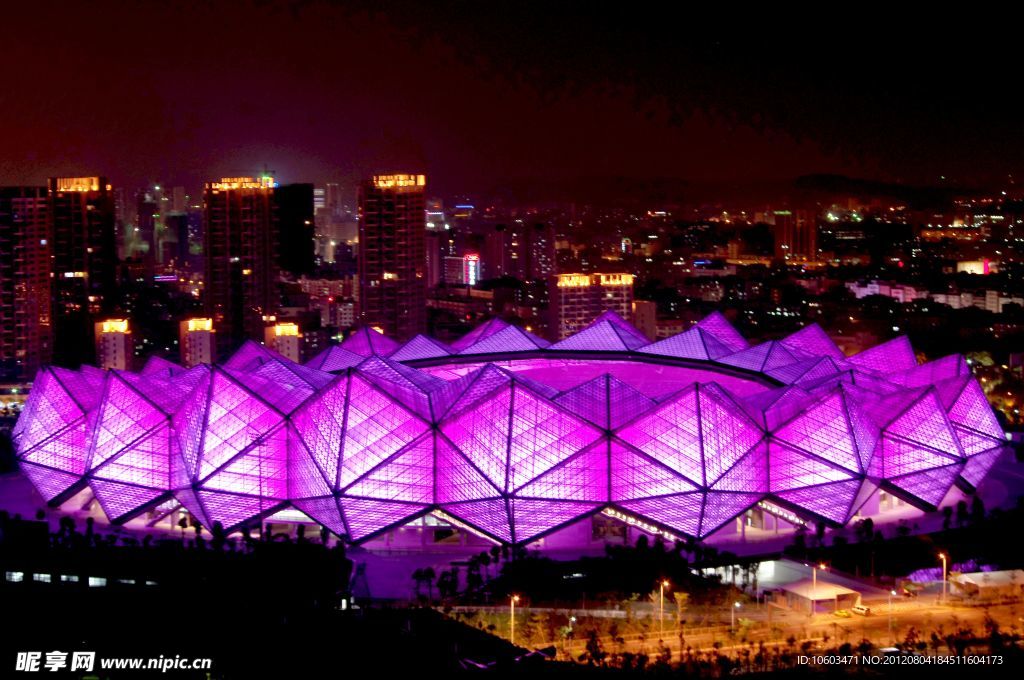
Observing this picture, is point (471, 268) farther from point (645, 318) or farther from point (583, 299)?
point (583, 299)

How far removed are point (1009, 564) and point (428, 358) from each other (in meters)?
16.7

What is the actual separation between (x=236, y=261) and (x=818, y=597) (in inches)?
1721

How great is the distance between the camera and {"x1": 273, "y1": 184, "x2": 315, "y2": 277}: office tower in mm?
94062

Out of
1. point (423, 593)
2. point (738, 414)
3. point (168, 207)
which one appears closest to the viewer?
point (423, 593)

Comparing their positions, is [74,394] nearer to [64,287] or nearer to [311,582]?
[311,582]

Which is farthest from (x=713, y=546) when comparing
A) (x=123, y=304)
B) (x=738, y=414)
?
(x=123, y=304)

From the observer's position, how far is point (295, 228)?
96.4 m

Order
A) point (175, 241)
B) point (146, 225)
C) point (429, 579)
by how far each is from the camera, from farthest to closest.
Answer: point (146, 225)
point (175, 241)
point (429, 579)

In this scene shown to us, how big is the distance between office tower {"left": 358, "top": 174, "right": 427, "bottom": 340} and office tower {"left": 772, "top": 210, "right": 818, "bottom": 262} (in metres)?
28.4

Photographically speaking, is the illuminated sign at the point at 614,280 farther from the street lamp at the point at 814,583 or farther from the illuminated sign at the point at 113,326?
the street lamp at the point at 814,583

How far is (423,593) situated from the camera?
2641 cm

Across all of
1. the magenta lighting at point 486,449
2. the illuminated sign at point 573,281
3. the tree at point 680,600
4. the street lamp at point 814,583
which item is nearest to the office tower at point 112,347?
the illuminated sign at point 573,281

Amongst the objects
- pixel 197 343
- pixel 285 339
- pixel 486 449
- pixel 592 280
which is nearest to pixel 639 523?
pixel 486 449

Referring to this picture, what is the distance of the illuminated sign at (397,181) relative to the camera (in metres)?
65.1
